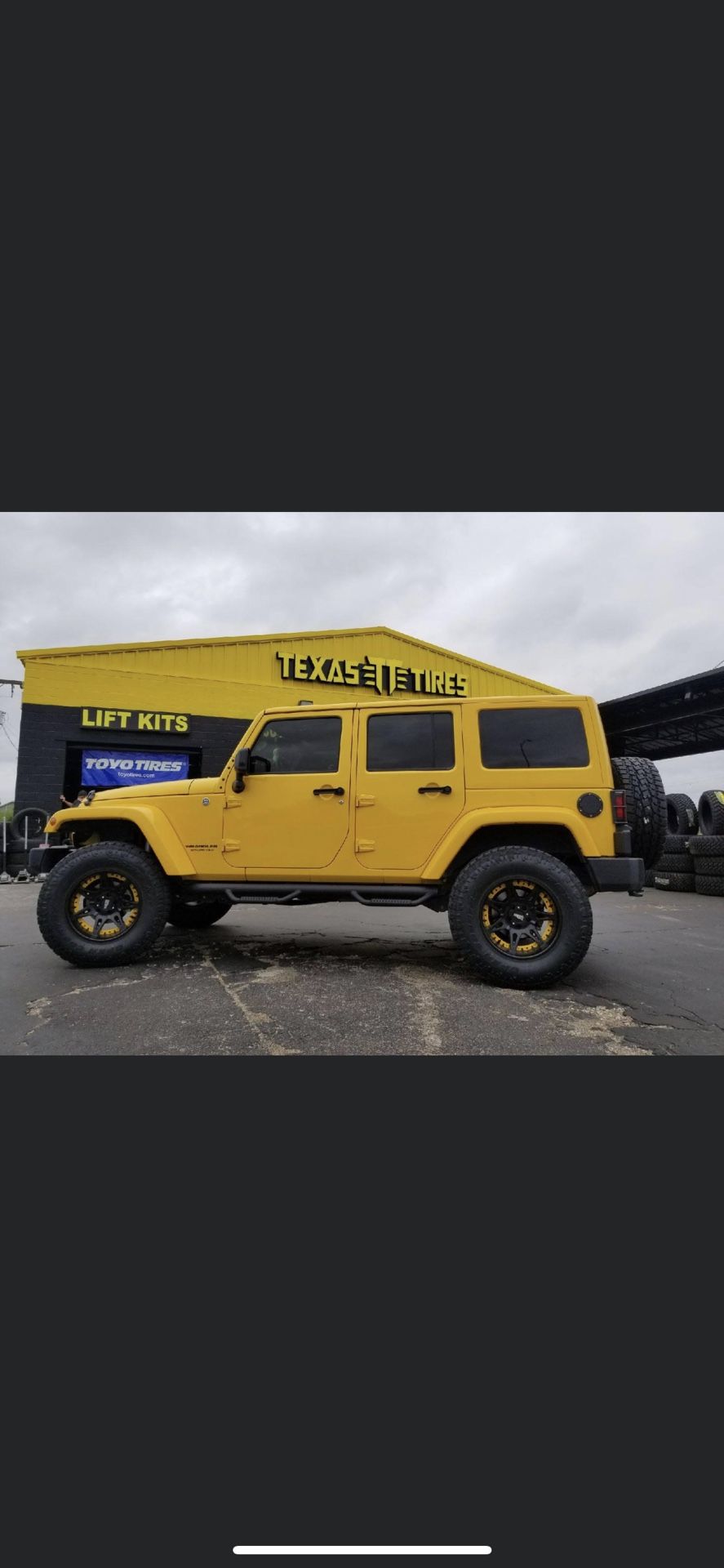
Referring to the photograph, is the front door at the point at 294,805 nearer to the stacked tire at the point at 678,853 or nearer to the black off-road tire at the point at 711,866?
the stacked tire at the point at 678,853

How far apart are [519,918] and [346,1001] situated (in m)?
1.30

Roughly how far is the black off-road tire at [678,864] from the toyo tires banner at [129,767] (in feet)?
34.2

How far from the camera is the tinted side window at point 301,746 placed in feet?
14.5

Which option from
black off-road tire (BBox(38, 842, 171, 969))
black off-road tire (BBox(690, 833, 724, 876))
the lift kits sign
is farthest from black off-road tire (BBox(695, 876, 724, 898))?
the lift kits sign

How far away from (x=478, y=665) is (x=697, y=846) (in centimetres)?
970

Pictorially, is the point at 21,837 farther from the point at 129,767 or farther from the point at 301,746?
the point at 301,746

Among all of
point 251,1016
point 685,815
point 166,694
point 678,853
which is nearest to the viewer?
point 251,1016

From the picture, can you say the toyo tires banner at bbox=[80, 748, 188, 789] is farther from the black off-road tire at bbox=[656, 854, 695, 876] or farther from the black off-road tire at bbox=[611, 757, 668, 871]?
the black off-road tire at bbox=[611, 757, 668, 871]

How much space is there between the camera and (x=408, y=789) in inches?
166

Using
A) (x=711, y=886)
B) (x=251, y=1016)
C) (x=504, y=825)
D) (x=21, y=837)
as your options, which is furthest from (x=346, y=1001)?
(x=21, y=837)

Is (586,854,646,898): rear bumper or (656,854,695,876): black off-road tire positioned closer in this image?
(586,854,646,898): rear bumper

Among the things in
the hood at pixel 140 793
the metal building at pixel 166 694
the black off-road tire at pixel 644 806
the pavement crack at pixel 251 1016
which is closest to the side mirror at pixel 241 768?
the hood at pixel 140 793

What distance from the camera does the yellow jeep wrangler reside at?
3.89m

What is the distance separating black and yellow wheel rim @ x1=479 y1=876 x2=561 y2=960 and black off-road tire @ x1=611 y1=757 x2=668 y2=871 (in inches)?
33.1
